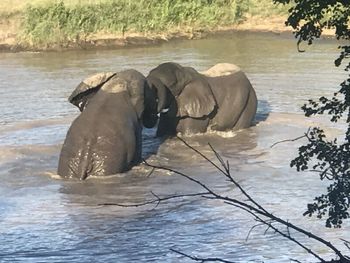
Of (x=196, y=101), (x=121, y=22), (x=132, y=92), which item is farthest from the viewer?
(x=121, y=22)

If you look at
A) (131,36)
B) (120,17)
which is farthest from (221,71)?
(120,17)

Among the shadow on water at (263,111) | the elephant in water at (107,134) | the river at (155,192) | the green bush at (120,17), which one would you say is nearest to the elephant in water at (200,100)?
the river at (155,192)

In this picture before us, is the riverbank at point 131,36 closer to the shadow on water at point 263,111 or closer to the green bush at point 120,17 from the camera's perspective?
the green bush at point 120,17

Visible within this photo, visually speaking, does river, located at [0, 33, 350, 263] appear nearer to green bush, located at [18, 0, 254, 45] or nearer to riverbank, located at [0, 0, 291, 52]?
riverbank, located at [0, 0, 291, 52]

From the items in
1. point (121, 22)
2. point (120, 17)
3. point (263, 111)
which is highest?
point (120, 17)

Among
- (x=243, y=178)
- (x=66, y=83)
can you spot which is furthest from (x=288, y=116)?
(x=66, y=83)

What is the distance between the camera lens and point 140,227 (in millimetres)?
9695

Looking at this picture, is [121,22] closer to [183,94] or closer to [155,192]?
[183,94]

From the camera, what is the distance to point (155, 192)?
1109 centimetres

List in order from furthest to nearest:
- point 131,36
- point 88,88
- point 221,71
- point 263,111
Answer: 1. point 131,36
2. point 263,111
3. point 221,71
4. point 88,88

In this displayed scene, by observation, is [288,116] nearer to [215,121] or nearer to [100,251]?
[215,121]

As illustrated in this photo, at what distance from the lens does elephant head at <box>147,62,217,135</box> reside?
14430mm

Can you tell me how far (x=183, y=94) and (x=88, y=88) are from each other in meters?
2.10

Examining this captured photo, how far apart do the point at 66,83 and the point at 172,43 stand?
9.54m
